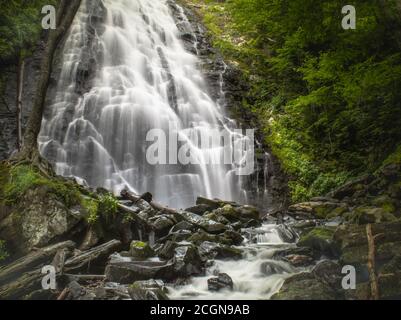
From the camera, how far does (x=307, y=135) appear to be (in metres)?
15.1

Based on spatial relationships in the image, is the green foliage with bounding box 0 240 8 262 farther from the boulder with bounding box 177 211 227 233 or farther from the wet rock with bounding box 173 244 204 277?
the boulder with bounding box 177 211 227 233

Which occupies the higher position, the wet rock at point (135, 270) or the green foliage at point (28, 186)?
the green foliage at point (28, 186)

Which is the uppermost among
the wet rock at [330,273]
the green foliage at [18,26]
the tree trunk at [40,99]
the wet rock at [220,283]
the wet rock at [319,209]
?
the green foliage at [18,26]

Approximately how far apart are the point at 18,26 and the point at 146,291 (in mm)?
12083

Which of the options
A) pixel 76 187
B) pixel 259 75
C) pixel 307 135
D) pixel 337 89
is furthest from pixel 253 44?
pixel 76 187

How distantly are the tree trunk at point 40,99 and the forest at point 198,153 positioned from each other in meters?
0.03

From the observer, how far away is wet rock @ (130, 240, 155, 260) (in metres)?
6.67

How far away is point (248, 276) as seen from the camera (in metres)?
6.69

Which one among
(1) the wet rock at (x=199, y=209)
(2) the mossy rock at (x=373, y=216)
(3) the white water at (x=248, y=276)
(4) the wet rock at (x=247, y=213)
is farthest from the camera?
(4) the wet rock at (x=247, y=213)

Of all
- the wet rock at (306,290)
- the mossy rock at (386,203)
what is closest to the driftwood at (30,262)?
the wet rock at (306,290)

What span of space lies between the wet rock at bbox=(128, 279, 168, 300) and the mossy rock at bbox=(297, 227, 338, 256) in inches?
125

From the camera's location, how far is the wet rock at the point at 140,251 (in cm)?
667

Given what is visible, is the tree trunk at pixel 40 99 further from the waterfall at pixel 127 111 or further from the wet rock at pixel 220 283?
the wet rock at pixel 220 283

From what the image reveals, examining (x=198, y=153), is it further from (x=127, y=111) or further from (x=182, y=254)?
(x=182, y=254)
